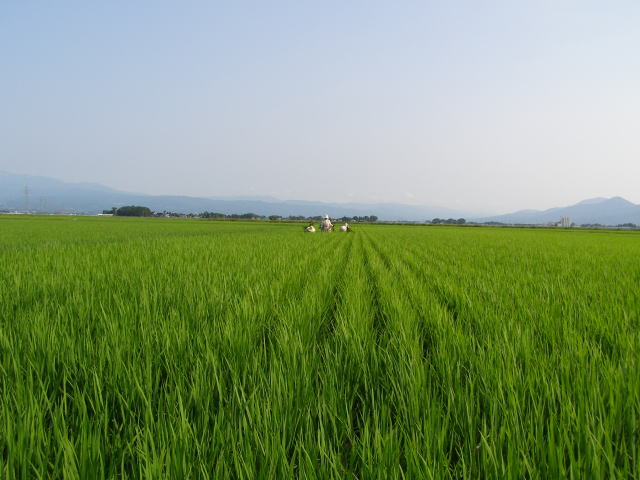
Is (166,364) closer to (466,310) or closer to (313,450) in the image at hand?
(313,450)

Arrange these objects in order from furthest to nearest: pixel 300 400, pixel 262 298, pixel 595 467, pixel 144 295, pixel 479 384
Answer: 1. pixel 262 298
2. pixel 144 295
3. pixel 479 384
4. pixel 300 400
5. pixel 595 467

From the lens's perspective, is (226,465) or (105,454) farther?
(105,454)

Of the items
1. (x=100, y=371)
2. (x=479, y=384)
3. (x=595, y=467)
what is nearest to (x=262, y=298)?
(x=100, y=371)

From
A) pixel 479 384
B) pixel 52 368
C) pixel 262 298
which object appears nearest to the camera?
pixel 479 384

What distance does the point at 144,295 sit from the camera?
2.71 metres

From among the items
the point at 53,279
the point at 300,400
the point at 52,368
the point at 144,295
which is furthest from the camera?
the point at 53,279

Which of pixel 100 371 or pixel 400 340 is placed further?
pixel 400 340

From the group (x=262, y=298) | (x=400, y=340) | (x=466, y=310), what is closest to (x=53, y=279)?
(x=262, y=298)

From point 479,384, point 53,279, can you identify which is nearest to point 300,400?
point 479,384

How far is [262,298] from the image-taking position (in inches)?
119

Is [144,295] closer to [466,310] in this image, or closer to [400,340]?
[400,340]

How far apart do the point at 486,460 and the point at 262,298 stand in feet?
7.75

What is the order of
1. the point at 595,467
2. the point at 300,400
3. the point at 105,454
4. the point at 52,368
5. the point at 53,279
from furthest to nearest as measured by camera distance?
1. the point at 53,279
2. the point at 52,368
3. the point at 300,400
4. the point at 105,454
5. the point at 595,467

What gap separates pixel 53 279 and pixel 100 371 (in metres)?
3.00
